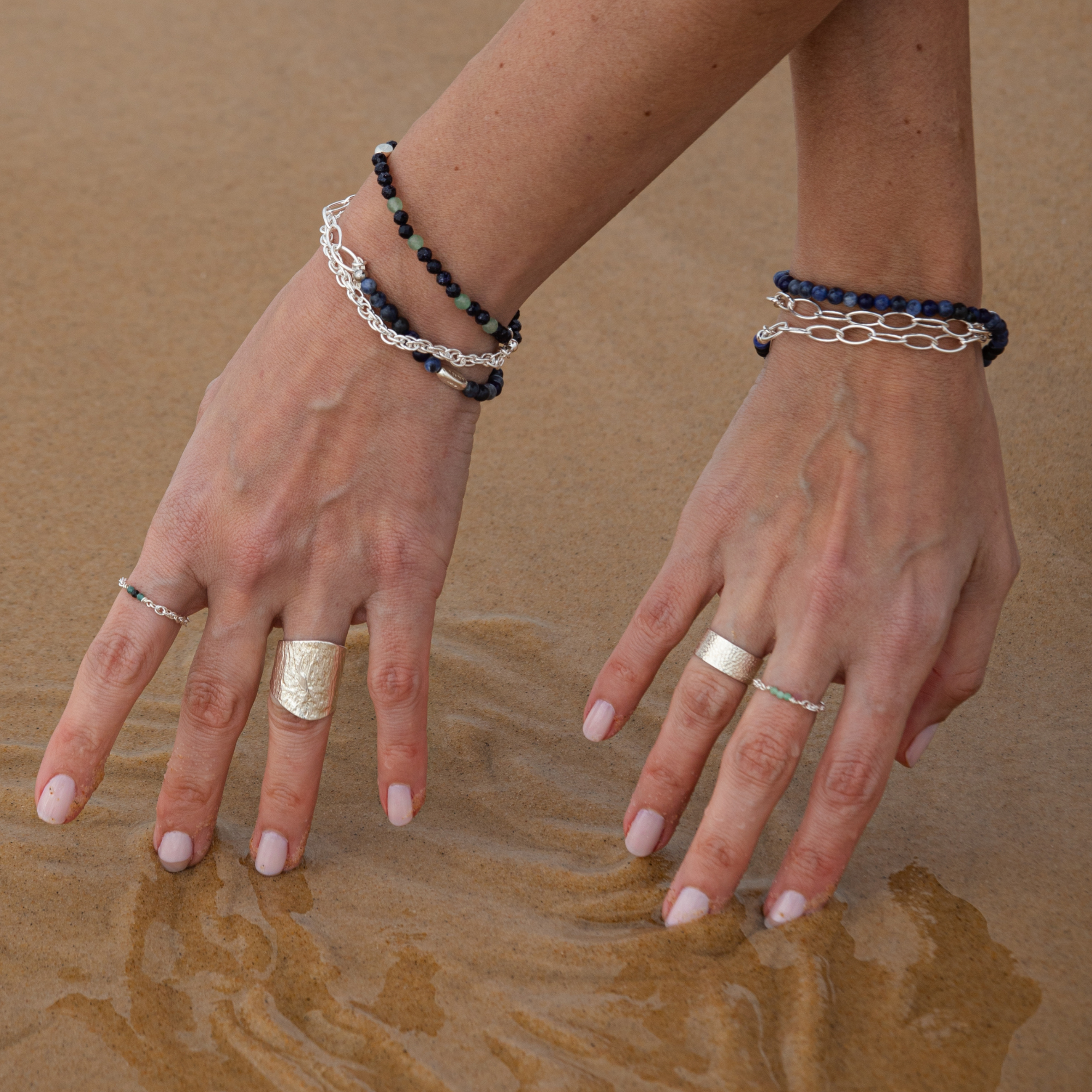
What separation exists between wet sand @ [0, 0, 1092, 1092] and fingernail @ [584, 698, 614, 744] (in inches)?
7.3

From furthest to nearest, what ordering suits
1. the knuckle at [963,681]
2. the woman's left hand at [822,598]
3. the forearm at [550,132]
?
the knuckle at [963,681] → the woman's left hand at [822,598] → the forearm at [550,132]

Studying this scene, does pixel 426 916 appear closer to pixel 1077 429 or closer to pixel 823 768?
pixel 823 768

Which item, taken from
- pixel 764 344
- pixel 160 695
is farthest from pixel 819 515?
pixel 160 695

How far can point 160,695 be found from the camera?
1875mm

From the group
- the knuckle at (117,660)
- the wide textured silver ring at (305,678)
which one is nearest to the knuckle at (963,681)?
the wide textured silver ring at (305,678)

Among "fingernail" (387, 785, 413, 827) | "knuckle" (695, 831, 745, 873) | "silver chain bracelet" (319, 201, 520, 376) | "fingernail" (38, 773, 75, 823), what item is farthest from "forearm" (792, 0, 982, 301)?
"fingernail" (38, 773, 75, 823)

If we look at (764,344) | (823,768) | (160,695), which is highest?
→ (764,344)

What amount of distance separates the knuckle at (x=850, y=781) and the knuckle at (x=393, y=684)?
499mm

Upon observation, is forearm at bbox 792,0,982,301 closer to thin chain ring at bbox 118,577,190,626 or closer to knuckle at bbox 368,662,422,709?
knuckle at bbox 368,662,422,709

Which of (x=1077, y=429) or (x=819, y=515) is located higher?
(x=1077, y=429)

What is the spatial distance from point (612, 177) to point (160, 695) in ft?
3.54

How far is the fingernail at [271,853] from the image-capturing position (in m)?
1.47

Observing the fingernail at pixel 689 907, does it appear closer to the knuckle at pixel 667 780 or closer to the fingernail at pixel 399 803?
the knuckle at pixel 667 780

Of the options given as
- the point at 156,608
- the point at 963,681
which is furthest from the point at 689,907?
the point at 156,608
